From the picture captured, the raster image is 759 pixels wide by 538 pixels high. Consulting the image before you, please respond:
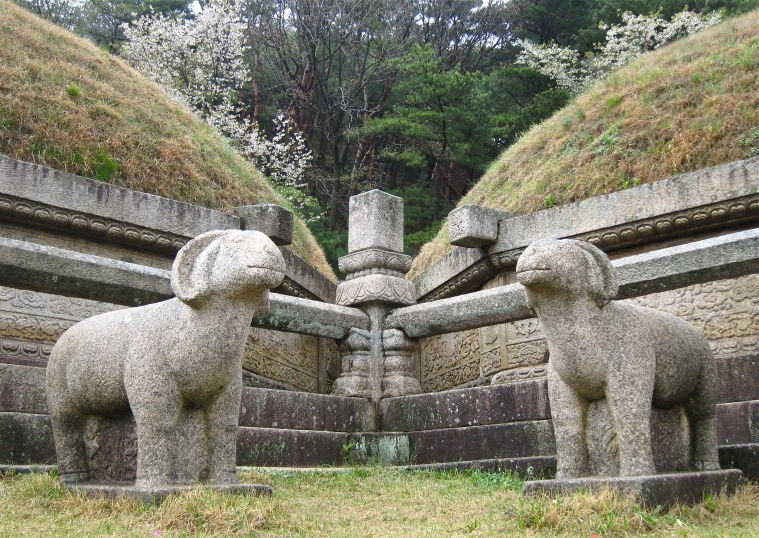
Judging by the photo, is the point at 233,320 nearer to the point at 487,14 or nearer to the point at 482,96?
the point at 482,96

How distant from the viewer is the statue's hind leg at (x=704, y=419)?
4.20 metres

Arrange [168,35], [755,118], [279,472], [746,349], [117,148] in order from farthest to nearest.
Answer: [168,35]
[117,148]
[755,118]
[746,349]
[279,472]

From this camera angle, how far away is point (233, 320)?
3785mm

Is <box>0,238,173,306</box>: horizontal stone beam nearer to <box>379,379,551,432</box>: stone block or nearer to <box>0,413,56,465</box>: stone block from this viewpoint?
<box>0,413,56,465</box>: stone block

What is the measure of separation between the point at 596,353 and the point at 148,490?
2.19 m

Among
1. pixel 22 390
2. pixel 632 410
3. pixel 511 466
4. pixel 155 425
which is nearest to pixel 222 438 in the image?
pixel 155 425

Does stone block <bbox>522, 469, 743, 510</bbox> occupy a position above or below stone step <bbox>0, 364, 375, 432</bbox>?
below

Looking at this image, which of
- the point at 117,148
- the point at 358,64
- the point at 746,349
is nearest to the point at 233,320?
the point at 746,349

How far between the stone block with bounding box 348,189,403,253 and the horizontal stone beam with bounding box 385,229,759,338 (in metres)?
1.07

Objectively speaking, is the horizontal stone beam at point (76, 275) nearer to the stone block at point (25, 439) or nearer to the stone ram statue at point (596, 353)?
the stone block at point (25, 439)

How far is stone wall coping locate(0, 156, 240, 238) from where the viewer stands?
6.33 meters

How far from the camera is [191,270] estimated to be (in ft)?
12.4

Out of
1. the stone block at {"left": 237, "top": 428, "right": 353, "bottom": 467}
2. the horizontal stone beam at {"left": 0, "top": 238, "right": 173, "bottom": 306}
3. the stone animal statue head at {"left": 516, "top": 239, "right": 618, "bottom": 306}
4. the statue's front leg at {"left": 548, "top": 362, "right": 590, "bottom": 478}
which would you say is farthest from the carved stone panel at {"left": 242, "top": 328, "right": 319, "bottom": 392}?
the stone animal statue head at {"left": 516, "top": 239, "right": 618, "bottom": 306}

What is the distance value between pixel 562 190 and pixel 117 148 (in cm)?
456
